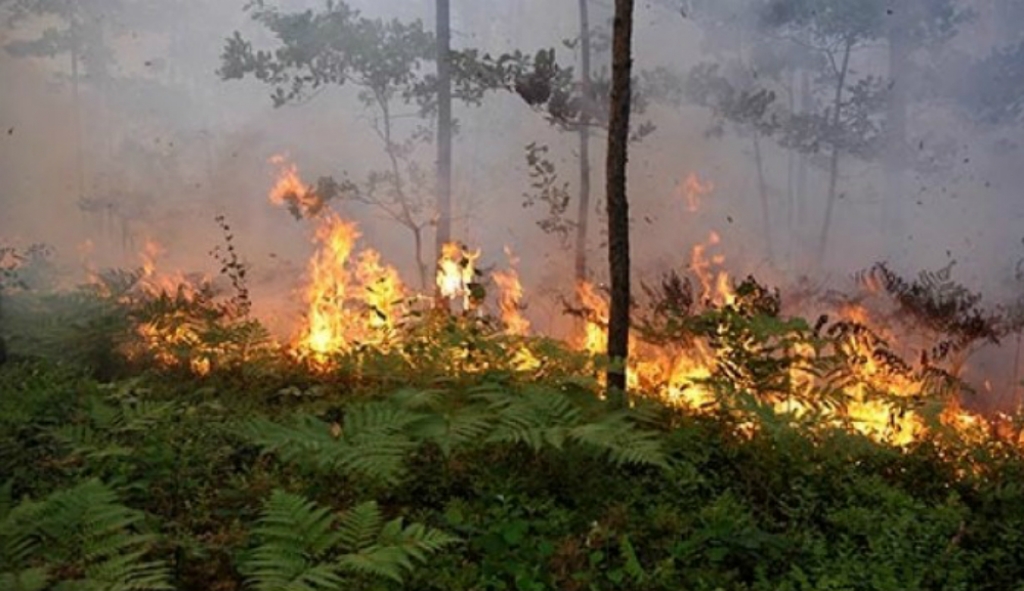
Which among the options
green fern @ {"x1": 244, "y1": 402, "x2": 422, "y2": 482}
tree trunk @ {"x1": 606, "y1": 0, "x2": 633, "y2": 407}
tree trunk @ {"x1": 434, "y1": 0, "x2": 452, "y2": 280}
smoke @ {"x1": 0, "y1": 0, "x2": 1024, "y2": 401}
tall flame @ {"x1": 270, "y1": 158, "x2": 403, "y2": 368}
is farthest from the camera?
smoke @ {"x1": 0, "y1": 0, "x2": 1024, "y2": 401}

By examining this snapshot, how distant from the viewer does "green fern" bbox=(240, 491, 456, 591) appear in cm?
268

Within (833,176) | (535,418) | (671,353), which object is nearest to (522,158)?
(833,176)

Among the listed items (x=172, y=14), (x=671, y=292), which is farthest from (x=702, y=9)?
(x=172, y=14)

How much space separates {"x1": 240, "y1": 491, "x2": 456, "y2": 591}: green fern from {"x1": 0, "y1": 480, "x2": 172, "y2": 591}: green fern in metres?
0.37

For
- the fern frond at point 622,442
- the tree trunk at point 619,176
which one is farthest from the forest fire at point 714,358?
the fern frond at point 622,442

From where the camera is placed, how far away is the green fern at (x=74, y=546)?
8.55 ft

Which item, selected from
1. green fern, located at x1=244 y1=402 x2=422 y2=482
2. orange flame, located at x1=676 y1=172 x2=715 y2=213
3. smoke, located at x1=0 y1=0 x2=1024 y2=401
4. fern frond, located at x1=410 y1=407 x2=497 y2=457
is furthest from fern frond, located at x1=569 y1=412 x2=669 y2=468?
orange flame, located at x1=676 y1=172 x2=715 y2=213

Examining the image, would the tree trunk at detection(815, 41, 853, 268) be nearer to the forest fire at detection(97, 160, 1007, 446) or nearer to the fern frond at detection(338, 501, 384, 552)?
the forest fire at detection(97, 160, 1007, 446)

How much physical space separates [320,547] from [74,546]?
0.92m

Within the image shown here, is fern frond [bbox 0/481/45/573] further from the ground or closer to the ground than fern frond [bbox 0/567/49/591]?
closer to the ground

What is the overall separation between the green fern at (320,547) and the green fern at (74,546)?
37 centimetres

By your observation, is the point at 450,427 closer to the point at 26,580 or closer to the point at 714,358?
the point at 26,580

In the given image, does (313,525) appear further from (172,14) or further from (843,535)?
(172,14)

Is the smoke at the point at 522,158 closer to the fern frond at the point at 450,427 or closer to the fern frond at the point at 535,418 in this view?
the fern frond at the point at 535,418
